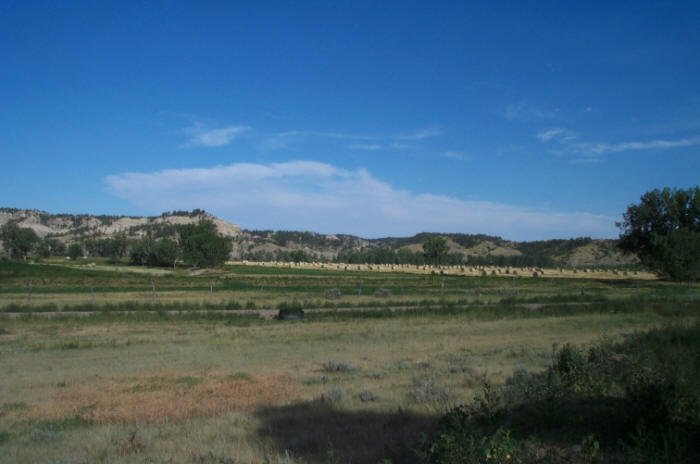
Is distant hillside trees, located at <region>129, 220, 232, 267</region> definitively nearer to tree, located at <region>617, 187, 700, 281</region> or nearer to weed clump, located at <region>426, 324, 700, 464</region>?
tree, located at <region>617, 187, 700, 281</region>

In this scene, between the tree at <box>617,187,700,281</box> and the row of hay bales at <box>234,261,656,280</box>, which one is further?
the row of hay bales at <box>234,261,656,280</box>

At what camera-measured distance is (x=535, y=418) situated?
24.7 ft

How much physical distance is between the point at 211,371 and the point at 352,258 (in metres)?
181

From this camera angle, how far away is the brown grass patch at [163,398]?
10.7 m

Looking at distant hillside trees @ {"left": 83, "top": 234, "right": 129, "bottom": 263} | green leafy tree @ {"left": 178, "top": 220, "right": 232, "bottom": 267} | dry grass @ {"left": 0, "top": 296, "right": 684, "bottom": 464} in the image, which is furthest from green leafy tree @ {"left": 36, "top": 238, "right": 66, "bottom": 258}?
dry grass @ {"left": 0, "top": 296, "right": 684, "bottom": 464}

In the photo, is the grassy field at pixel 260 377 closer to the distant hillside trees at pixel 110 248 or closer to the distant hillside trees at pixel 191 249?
the distant hillside trees at pixel 191 249

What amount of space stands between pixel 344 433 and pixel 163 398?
5469 millimetres

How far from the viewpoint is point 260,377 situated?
1508cm

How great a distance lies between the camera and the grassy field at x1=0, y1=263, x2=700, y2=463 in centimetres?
815

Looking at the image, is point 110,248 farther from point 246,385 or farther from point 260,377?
point 246,385

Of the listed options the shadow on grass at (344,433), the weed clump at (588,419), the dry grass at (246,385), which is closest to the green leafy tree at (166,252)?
the dry grass at (246,385)

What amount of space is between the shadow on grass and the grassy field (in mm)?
35

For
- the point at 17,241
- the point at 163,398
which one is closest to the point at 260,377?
the point at 163,398

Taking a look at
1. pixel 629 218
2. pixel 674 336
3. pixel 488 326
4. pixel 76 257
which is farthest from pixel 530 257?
pixel 674 336
